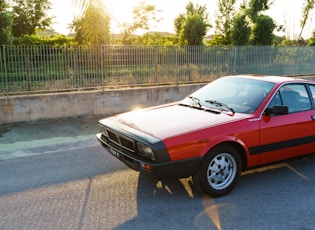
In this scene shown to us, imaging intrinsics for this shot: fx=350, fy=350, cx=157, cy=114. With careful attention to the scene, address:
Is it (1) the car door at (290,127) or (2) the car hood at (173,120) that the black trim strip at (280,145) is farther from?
(2) the car hood at (173,120)

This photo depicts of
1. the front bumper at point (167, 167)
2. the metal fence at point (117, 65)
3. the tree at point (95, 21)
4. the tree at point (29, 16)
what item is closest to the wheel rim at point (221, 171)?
the front bumper at point (167, 167)

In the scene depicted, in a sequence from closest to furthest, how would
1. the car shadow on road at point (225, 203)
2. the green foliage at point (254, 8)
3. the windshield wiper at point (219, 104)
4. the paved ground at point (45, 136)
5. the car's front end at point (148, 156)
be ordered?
the car shadow on road at point (225, 203), the car's front end at point (148, 156), the windshield wiper at point (219, 104), the paved ground at point (45, 136), the green foliage at point (254, 8)

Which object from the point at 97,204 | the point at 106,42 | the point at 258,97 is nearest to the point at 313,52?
the point at 106,42

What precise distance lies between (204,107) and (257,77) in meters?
1.13

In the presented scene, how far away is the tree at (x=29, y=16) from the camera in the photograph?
28.2 meters

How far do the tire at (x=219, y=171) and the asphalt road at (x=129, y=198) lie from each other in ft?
0.44

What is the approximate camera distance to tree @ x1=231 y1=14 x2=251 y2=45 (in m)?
19.6

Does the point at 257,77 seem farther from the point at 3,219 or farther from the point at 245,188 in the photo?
the point at 3,219

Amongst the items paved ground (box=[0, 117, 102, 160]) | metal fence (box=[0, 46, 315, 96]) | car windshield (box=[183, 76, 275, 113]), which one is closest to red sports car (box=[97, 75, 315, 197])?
car windshield (box=[183, 76, 275, 113])

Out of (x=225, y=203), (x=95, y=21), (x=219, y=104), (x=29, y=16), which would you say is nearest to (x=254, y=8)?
(x=95, y=21)

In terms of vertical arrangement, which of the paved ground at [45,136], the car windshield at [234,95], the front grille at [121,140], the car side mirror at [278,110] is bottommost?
the paved ground at [45,136]

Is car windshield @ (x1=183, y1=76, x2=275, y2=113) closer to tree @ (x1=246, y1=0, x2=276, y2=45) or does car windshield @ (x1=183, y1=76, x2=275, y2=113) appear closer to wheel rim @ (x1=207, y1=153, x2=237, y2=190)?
wheel rim @ (x1=207, y1=153, x2=237, y2=190)

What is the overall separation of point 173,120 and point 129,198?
3.78 ft

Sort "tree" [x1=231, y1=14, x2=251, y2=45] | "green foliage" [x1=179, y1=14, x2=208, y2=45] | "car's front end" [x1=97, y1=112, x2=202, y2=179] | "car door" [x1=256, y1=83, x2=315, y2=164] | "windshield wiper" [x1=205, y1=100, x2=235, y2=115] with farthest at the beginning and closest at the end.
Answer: "tree" [x1=231, y1=14, x2=251, y2=45] < "green foliage" [x1=179, y1=14, x2=208, y2=45] < "windshield wiper" [x1=205, y1=100, x2=235, y2=115] < "car door" [x1=256, y1=83, x2=315, y2=164] < "car's front end" [x1=97, y1=112, x2=202, y2=179]
